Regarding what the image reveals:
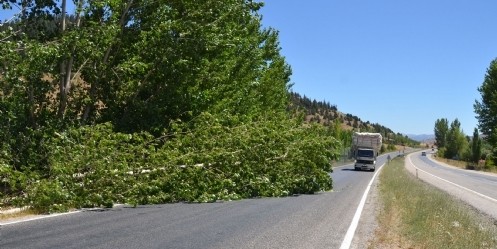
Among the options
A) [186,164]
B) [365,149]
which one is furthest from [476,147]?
[186,164]

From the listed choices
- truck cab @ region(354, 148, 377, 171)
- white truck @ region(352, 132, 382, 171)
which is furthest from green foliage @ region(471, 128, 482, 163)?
truck cab @ region(354, 148, 377, 171)

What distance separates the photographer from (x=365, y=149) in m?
55.8

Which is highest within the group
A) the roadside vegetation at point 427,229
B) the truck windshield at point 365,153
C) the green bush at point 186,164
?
the truck windshield at point 365,153

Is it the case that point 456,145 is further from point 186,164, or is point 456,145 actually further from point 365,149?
point 186,164

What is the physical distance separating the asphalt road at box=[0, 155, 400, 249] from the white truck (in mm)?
40536

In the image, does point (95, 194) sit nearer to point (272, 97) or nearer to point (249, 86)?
point (249, 86)

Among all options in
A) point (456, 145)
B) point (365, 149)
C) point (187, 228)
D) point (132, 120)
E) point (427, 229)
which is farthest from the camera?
point (456, 145)

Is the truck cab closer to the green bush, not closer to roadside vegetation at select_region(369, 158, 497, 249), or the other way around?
the green bush

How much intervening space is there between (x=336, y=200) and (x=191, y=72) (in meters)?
7.37

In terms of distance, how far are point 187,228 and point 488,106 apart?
291ft

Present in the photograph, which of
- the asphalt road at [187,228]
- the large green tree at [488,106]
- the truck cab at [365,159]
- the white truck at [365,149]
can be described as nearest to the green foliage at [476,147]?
the large green tree at [488,106]

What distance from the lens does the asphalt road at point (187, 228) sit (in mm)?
8641

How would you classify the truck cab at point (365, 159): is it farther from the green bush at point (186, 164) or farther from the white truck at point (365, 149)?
the green bush at point (186, 164)

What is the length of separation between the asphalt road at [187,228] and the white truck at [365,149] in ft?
133
